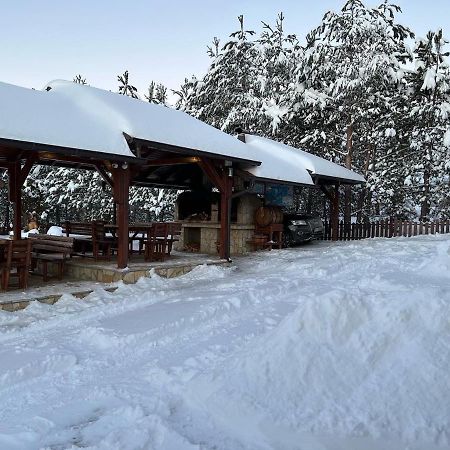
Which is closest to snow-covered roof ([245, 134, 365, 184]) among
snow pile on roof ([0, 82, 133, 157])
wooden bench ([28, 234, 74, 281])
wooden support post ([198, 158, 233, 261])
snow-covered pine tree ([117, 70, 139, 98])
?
wooden support post ([198, 158, 233, 261])

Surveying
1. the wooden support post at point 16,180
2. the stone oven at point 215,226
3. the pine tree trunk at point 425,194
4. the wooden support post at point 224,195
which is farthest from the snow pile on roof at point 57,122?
the pine tree trunk at point 425,194

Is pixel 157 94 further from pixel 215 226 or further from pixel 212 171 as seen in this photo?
pixel 212 171

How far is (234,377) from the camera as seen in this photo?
12.5ft

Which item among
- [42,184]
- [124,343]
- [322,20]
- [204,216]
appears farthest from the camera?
[42,184]

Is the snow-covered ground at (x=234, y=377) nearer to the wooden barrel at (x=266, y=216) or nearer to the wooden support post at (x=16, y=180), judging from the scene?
the wooden support post at (x=16, y=180)

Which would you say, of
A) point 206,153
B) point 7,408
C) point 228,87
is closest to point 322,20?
point 228,87

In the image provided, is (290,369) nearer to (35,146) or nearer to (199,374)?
(199,374)

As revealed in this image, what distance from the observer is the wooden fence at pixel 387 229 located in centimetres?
1741

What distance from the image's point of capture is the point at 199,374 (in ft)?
12.9

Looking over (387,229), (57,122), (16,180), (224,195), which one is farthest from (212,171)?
(387,229)

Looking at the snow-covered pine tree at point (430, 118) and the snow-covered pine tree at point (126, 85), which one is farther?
the snow-covered pine tree at point (126, 85)

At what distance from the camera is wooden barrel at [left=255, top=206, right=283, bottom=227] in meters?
13.5

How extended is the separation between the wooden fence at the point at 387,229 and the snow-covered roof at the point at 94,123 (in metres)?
8.52

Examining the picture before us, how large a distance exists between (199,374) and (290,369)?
835 millimetres
